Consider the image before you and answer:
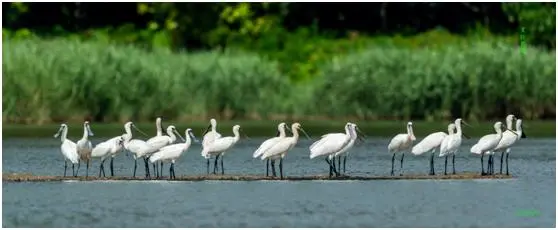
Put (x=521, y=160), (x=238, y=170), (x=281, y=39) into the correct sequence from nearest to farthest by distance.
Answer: (x=238, y=170) < (x=521, y=160) < (x=281, y=39)

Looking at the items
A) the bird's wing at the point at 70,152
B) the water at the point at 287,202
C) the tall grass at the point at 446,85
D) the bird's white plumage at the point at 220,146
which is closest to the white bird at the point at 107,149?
the bird's wing at the point at 70,152

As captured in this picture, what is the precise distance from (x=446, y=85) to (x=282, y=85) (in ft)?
11.9

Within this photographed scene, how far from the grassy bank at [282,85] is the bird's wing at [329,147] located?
55.1 ft

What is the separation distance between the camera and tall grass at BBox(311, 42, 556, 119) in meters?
43.4

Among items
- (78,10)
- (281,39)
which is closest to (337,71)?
(281,39)

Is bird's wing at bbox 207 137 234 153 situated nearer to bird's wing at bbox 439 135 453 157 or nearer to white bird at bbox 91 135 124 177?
white bird at bbox 91 135 124 177

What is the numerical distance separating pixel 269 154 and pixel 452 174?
8.37ft

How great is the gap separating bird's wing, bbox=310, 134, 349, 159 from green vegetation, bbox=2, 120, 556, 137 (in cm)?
1141

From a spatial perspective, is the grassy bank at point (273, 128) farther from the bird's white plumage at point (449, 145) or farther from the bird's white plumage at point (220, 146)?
the bird's white plumage at point (220, 146)

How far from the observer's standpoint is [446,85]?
43406 millimetres

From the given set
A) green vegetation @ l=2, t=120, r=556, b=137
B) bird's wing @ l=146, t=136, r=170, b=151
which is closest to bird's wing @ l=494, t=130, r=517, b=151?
bird's wing @ l=146, t=136, r=170, b=151

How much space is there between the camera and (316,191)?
24.5 metres

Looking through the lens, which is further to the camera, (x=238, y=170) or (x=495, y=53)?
(x=495, y=53)

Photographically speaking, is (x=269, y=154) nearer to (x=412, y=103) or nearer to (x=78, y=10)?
(x=412, y=103)
